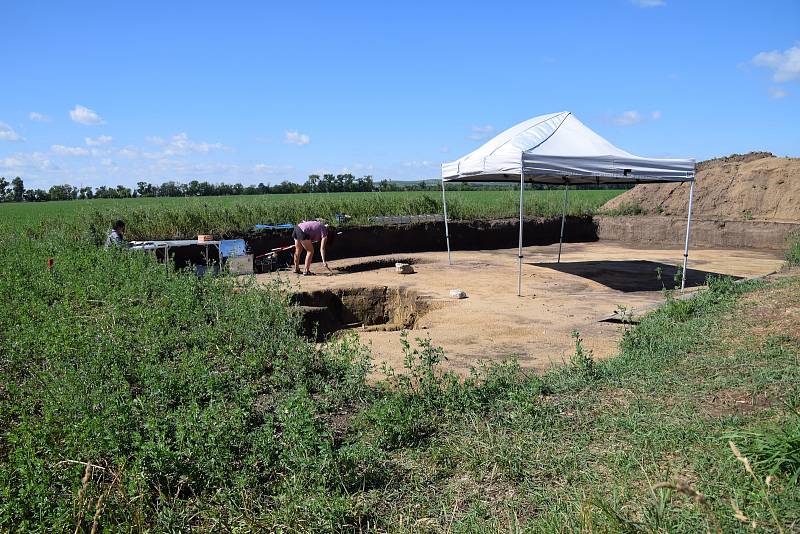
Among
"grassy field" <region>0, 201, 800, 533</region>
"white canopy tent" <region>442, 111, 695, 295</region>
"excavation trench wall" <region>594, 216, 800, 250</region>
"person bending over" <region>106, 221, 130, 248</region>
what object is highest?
"white canopy tent" <region>442, 111, 695, 295</region>

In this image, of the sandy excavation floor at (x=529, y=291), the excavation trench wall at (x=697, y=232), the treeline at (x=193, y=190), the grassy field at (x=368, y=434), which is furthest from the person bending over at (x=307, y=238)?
the treeline at (x=193, y=190)

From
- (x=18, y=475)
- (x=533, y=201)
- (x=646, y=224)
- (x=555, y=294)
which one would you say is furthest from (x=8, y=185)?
(x=18, y=475)

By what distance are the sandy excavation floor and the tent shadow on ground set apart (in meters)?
0.02

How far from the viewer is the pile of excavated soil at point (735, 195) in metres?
22.9

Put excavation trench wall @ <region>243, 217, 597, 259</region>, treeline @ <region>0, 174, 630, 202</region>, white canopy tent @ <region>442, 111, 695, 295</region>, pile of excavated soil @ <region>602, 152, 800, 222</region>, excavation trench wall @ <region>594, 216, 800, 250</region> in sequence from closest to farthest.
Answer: white canopy tent @ <region>442, 111, 695, 295</region> < excavation trench wall @ <region>243, 217, 597, 259</region> < excavation trench wall @ <region>594, 216, 800, 250</region> < pile of excavated soil @ <region>602, 152, 800, 222</region> < treeline @ <region>0, 174, 630, 202</region>

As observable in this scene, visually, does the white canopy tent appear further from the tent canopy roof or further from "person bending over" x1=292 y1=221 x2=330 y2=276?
"person bending over" x1=292 y1=221 x2=330 y2=276

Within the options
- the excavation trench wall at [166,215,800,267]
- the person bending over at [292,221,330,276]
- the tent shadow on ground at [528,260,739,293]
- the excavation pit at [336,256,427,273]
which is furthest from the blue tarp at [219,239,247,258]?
the tent shadow on ground at [528,260,739,293]

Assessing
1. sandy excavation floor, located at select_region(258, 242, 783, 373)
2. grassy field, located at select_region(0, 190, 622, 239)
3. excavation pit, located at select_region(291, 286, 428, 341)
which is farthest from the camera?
grassy field, located at select_region(0, 190, 622, 239)

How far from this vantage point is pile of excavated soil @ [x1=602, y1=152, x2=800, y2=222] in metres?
22.9

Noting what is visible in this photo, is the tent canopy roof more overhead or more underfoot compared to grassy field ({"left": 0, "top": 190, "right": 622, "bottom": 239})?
more overhead

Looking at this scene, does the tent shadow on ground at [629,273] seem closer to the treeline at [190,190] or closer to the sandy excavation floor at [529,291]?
the sandy excavation floor at [529,291]

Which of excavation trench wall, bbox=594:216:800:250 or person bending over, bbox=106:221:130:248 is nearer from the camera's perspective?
person bending over, bbox=106:221:130:248

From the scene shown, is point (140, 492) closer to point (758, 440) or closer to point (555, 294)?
point (758, 440)

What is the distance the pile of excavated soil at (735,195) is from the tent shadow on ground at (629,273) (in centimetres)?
918
